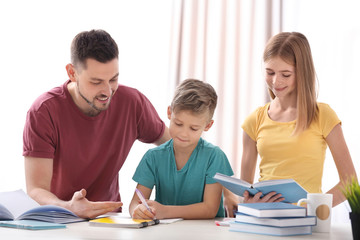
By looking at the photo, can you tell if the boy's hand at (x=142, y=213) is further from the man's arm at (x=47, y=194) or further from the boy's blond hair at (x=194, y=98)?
the boy's blond hair at (x=194, y=98)

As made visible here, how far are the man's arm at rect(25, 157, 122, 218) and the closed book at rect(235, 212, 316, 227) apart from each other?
18.9 inches

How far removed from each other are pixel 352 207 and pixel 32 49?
294 centimetres

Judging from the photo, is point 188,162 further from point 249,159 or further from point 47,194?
point 47,194

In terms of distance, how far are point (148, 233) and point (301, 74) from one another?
1054 mm

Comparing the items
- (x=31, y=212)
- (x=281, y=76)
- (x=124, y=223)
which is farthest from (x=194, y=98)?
(x=31, y=212)

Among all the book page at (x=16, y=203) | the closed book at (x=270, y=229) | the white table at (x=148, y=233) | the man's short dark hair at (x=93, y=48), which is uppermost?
the man's short dark hair at (x=93, y=48)

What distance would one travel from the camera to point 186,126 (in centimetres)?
187

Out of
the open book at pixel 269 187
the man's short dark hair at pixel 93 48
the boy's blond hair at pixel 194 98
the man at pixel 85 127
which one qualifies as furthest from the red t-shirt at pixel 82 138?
the open book at pixel 269 187

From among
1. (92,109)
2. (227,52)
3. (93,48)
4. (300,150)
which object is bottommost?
(300,150)

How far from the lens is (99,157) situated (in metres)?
2.18

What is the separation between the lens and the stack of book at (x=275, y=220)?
4.44 ft

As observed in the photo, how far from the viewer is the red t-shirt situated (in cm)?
205

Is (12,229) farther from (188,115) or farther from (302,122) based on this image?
(302,122)

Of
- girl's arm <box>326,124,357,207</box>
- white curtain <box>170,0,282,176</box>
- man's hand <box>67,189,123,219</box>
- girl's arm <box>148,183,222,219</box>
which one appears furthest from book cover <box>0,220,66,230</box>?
white curtain <box>170,0,282,176</box>
